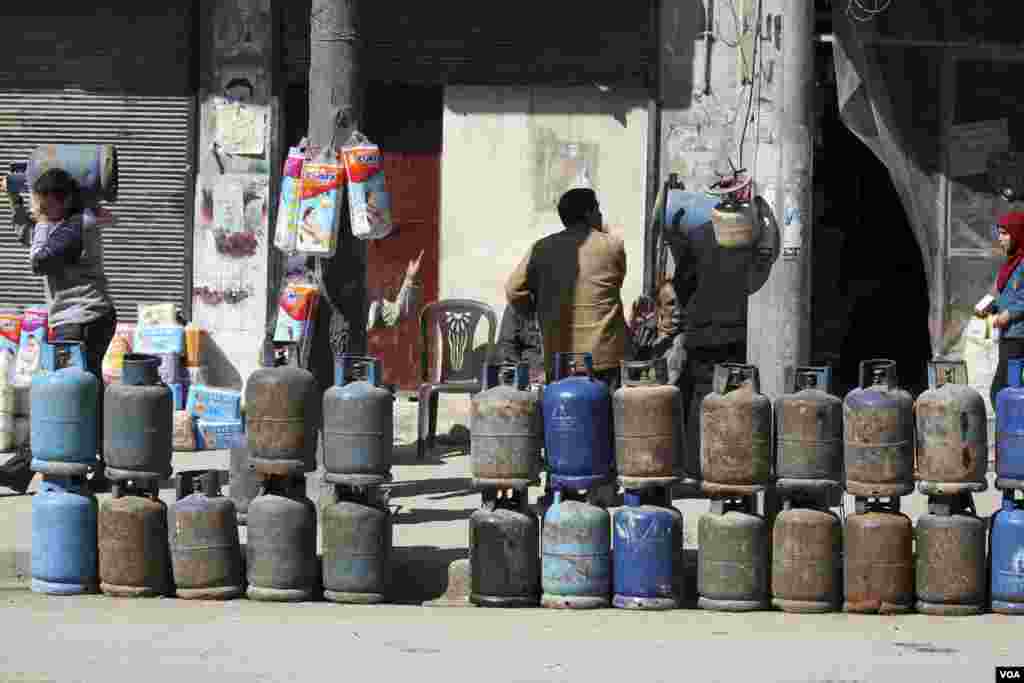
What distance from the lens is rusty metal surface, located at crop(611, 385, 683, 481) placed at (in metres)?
8.12

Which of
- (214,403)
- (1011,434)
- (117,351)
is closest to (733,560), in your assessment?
(1011,434)

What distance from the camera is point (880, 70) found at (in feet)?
40.4

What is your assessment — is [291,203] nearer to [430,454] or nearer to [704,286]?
[704,286]

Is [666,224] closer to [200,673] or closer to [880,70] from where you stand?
[880,70]

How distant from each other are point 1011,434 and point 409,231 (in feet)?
18.9

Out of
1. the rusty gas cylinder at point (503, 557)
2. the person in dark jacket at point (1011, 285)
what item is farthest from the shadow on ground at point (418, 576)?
the person in dark jacket at point (1011, 285)

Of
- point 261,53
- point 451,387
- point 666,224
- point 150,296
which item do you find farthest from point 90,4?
point 666,224

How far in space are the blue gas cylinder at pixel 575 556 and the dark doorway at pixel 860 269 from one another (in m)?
5.84

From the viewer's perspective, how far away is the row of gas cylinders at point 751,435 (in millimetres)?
8086

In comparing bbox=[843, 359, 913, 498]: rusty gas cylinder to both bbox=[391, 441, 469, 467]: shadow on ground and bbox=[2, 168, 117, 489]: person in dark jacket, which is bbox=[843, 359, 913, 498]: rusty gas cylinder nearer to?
bbox=[2, 168, 117, 489]: person in dark jacket

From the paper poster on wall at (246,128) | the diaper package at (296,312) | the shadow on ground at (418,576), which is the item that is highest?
the paper poster on wall at (246,128)

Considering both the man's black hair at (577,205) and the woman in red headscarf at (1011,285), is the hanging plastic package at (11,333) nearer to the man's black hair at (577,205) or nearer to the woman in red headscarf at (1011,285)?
the man's black hair at (577,205)

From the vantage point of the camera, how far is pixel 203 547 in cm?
821

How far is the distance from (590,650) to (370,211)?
3000 mm
